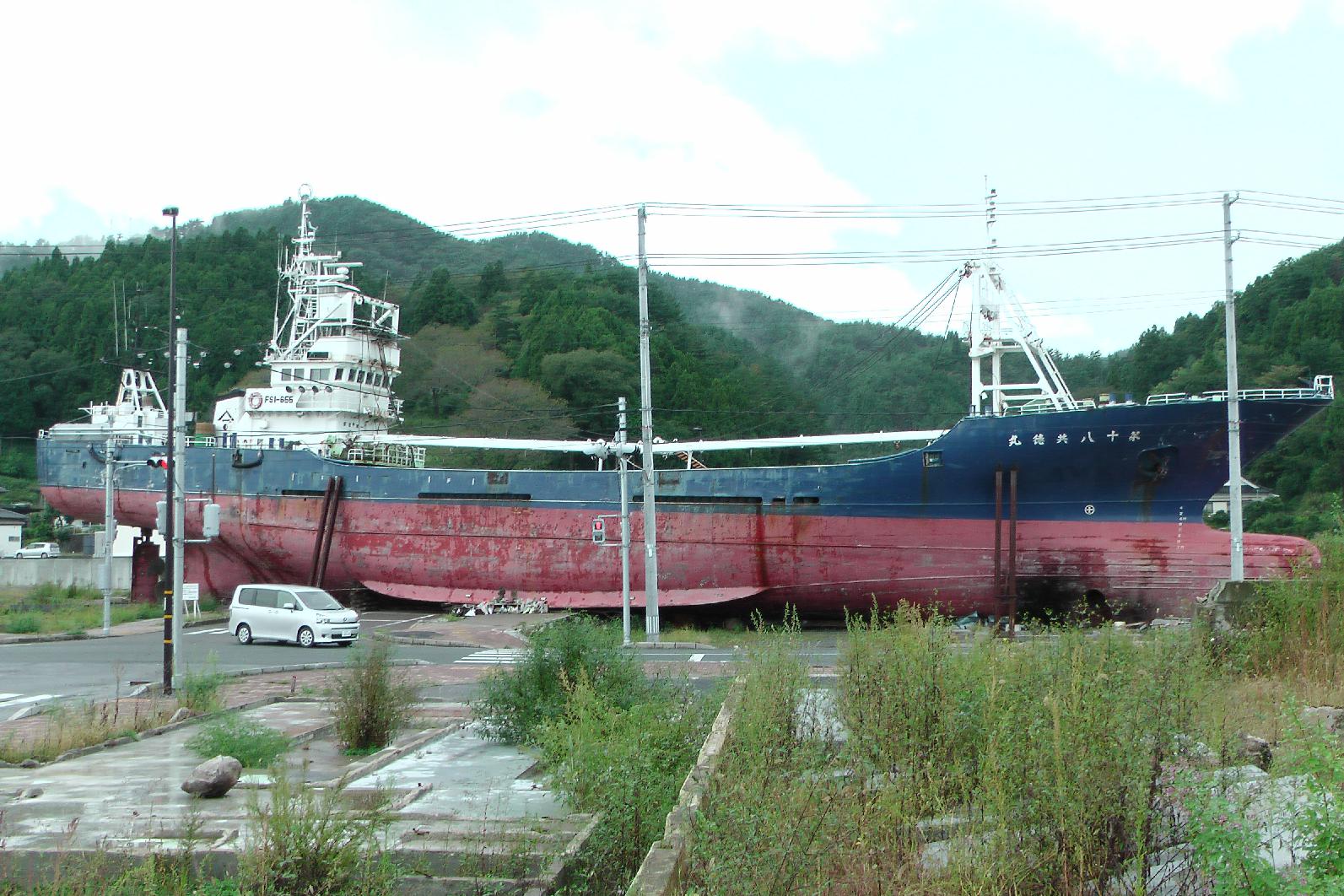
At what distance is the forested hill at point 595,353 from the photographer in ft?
155

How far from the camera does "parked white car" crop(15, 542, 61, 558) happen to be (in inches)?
2074

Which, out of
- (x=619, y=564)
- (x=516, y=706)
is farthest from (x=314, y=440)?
(x=516, y=706)

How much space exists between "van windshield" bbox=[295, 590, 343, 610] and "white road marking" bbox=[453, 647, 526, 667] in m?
3.53

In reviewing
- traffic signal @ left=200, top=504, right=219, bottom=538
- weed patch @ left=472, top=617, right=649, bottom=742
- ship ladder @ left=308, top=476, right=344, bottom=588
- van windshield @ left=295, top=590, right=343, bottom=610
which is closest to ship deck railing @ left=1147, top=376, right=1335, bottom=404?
weed patch @ left=472, top=617, right=649, bottom=742

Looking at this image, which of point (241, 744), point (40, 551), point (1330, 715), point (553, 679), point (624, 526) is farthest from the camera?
point (40, 551)

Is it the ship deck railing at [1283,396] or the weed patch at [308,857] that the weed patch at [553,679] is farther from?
the ship deck railing at [1283,396]

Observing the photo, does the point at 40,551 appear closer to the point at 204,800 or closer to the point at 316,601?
the point at 316,601

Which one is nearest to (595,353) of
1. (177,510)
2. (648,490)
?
(648,490)

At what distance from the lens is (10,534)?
5634cm

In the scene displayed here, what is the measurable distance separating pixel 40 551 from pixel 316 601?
137 ft

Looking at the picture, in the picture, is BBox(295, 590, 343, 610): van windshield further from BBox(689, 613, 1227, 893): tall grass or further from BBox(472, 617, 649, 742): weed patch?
BBox(689, 613, 1227, 893): tall grass

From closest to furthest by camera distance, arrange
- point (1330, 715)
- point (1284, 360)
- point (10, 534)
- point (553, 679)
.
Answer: point (1330, 715), point (553, 679), point (1284, 360), point (10, 534)

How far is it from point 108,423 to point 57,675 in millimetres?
23910

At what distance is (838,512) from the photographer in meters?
25.0
